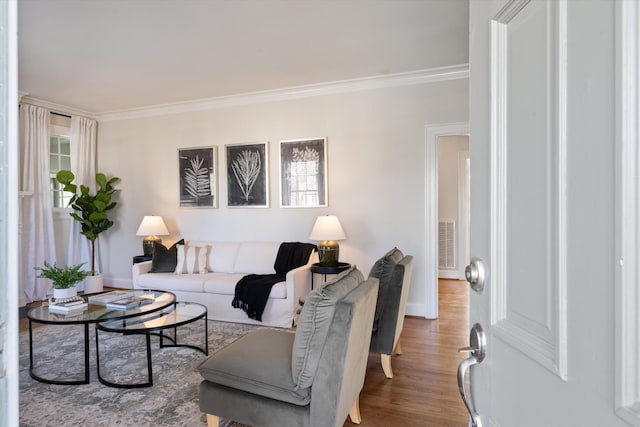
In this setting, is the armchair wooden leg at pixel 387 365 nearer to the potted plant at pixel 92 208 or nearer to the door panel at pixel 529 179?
the door panel at pixel 529 179

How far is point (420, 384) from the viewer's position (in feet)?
8.38

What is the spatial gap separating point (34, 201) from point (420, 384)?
→ 17.4 ft

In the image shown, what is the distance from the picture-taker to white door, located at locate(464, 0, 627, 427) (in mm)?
420


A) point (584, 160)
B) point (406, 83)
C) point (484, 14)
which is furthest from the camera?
point (406, 83)

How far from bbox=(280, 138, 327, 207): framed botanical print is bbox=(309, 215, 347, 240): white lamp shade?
20.8 inches

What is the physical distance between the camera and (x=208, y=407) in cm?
187

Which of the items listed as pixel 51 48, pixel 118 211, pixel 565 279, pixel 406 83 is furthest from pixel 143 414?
pixel 118 211

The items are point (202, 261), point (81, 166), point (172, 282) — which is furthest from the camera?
point (81, 166)

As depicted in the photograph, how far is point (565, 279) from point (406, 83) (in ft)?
13.4

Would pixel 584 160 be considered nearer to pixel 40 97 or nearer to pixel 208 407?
pixel 208 407

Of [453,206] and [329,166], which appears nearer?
[329,166]

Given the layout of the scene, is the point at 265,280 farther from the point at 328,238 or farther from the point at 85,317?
the point at 85,317

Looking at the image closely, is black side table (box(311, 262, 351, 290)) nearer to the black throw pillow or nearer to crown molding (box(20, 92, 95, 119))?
the black throw pillow

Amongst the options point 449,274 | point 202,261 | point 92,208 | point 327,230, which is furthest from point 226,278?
point 449,274
